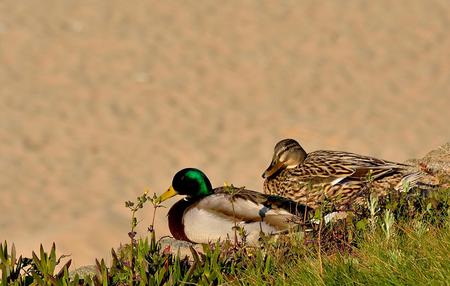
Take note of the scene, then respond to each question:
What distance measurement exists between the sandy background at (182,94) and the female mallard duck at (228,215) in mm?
3094

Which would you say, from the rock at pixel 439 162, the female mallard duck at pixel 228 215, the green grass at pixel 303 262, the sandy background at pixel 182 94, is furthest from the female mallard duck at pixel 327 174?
the sandy background at pixel 182 94

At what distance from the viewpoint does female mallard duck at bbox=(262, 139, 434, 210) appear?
23.4 ft

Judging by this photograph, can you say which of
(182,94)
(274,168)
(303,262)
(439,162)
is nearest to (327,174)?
(274,168)

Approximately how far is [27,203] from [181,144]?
2.55 metres

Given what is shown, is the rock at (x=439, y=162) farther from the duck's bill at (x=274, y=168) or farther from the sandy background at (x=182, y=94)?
the sandy background at (x=182, y=94)

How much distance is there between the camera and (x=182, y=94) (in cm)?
1587

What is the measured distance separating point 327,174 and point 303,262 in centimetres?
302

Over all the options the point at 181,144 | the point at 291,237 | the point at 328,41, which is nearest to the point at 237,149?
the point at 181,144

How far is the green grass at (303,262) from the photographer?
4168 millimetres

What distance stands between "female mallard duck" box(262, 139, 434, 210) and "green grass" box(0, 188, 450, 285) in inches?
72.8

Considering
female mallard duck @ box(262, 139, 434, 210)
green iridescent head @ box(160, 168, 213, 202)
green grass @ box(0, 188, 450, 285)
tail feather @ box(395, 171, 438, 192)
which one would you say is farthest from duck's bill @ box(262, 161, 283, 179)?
green grass @ box(0, 188, 450, 285)

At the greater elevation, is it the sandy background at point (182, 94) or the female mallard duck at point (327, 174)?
the sandy background at point (182, 94)

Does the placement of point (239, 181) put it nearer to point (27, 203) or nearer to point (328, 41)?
point (27, 203)

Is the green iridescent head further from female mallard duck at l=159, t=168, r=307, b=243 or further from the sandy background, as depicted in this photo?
the sandy background
